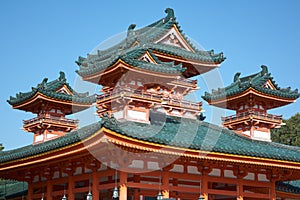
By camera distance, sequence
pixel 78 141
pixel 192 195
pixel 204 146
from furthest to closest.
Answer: pixel 192 195 → pixel 204 146 → pixel 78 141

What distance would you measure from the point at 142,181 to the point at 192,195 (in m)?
4.03

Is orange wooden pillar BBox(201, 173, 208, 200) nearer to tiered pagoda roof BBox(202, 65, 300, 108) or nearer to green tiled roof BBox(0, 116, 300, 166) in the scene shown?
green tiled roof BBox(0, 116, 300, 166)

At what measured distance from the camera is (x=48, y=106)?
30.5 m

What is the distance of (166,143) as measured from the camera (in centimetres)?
2008

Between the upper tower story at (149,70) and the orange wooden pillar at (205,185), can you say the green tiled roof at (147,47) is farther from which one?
the orange wooden pillar at (205,185)

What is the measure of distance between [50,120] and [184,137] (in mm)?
11538

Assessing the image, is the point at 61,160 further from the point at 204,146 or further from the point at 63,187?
the point at 204,146

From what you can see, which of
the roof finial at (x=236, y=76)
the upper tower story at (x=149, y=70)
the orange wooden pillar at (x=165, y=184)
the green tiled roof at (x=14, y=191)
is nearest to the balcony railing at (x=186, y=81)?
the upper tower story at (x=149, y=70)

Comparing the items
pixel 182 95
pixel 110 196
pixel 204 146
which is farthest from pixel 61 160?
pixel 182 95

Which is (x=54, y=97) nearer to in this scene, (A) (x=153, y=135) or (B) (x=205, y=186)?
(A) (x=153, y=135)

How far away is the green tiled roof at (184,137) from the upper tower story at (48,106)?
323cm

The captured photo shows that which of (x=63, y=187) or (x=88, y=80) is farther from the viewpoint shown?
(x=88, y=80)

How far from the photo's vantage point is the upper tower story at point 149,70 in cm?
2412

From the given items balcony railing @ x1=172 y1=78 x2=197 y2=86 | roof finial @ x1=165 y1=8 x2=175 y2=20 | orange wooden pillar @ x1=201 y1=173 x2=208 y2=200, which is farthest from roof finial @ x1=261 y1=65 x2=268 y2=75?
orange wooden pillar @ x1=201 y1=173 x2=208 y2=200
